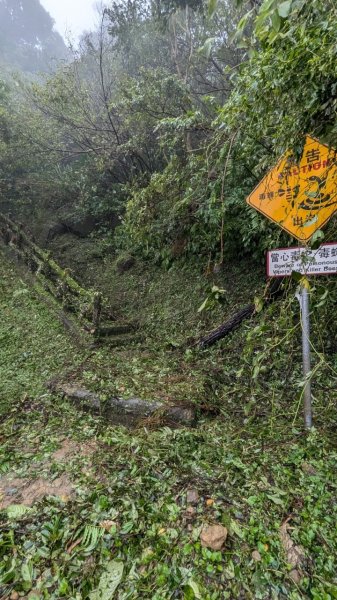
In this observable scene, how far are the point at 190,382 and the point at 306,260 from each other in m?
2.07

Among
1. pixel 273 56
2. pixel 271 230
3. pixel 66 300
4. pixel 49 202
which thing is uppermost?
pixel 273 56

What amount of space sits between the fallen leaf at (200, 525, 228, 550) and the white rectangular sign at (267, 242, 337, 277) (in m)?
1.77

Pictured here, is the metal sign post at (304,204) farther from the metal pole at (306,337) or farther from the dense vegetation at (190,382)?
the dense vegetation at (190,382)

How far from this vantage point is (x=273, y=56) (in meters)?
2.66

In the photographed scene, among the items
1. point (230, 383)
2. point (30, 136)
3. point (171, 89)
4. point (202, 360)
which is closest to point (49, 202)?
point (30, 136)

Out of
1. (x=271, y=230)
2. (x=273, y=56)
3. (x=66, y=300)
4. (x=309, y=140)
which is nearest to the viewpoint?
(x=309, y=140)

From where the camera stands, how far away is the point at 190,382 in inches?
150

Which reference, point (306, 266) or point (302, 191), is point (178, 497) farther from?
point (302, 191)

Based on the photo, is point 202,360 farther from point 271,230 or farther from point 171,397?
point 271,230

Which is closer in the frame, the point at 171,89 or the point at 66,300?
the point at 66,300

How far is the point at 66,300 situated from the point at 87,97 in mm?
5831

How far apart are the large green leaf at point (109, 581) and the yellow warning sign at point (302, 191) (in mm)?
2317

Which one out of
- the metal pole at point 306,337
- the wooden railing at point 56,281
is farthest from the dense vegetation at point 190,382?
the wooden railing at point 56,281

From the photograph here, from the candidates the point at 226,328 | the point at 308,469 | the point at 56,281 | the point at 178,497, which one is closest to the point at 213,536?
the point at 178,497
